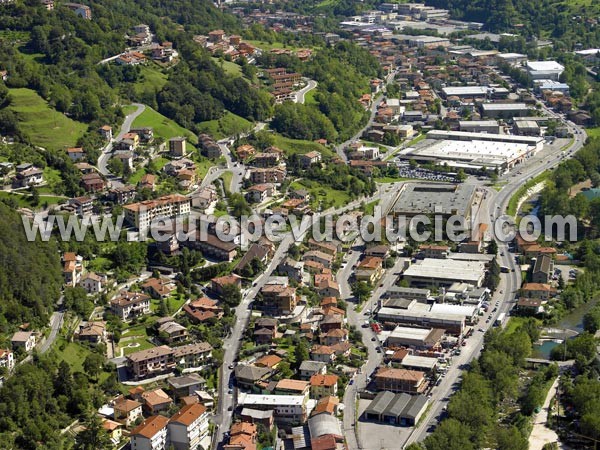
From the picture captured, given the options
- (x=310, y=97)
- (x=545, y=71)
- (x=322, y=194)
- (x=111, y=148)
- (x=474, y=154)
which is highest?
(x=111, y=148)

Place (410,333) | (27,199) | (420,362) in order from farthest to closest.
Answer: (27,199) → (410,333) → (420,362)

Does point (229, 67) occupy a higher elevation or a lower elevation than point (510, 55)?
higher

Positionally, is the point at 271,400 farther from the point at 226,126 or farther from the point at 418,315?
the point at 226,126

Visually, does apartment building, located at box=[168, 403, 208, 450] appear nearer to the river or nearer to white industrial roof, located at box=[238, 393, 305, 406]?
white industrial roof, located at box=[238, 393, 305, 406]

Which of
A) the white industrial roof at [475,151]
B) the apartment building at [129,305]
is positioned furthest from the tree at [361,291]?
the white industrial roof at [475,151]

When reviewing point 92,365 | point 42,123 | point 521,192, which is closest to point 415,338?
point 92,365

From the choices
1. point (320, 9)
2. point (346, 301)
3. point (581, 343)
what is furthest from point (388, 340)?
point (320, 9)

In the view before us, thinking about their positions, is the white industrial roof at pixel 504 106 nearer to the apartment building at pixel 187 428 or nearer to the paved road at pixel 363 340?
the paved road at pixel 363 340

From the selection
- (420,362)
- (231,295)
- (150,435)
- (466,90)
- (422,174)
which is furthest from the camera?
(466,90)
